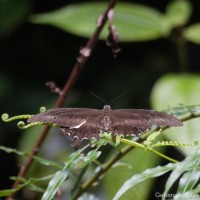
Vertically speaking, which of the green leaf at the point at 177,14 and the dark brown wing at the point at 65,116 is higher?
the green leaf at the point at 177,14

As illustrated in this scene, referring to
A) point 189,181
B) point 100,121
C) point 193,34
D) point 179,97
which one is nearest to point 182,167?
point 189,181

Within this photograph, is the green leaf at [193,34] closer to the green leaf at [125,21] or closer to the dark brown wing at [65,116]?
the green leaf at [125,21]

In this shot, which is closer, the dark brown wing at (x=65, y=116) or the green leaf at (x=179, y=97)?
the dark brown wing at (x=65, y=116)

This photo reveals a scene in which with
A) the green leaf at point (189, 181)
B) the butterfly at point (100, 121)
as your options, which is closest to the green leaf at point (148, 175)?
the green leaf at point (189, 181)

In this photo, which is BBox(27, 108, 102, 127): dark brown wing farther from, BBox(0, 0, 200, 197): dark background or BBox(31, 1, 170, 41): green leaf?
BBox(0, 0, 200, 197): dark background

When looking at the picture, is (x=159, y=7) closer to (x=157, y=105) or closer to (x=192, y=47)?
(x=192, y=47)

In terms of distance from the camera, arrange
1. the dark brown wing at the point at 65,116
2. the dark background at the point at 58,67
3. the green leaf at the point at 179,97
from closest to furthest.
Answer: the dark brown wing at the point at 65,116 < the green leaf at the point at 179,97 < the dark background at the point at 58,67

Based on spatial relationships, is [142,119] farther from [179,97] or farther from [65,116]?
[179,97]
